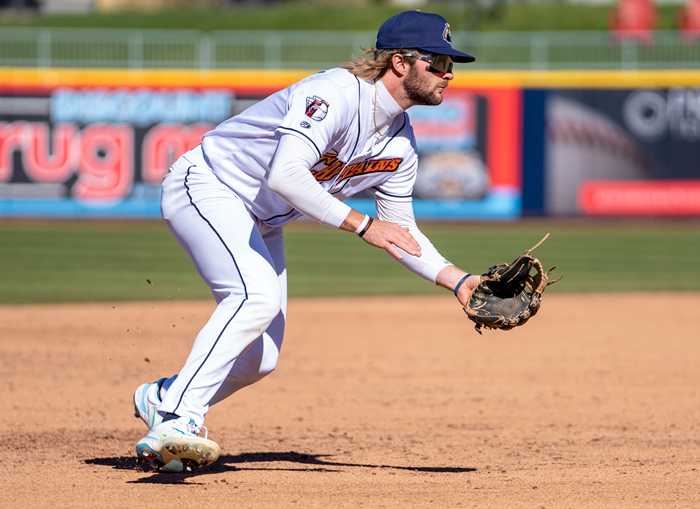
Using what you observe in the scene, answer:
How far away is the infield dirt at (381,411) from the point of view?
11.7 feet

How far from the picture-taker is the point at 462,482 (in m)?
3.69

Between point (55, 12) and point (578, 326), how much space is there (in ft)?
98.2

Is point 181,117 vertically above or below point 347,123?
above

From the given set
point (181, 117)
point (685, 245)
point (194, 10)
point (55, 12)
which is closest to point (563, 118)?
point (685, 245)

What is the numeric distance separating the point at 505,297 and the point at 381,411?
1.81 meters

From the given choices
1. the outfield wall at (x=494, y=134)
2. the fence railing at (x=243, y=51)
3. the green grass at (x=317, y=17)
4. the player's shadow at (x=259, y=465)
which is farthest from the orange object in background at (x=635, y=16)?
the player's shadow at (x=259, y=465)

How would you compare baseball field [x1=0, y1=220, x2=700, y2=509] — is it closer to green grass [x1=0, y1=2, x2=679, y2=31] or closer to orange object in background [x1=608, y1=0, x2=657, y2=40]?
orange object in background [x1=608, y1=0, x2=657, y2=40]

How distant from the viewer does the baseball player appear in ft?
11.2

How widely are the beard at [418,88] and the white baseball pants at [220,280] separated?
2.89 feet

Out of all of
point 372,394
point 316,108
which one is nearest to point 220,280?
point 316,108

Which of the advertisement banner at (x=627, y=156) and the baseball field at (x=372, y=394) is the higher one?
the advertisement banner at (x=627, y=156)

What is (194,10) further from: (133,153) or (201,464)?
(201,464)

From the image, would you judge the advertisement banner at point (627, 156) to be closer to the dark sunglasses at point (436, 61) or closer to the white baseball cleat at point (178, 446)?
the dark sunglasses at point (436, 61)

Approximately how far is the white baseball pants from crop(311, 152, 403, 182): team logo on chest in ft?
1.21
